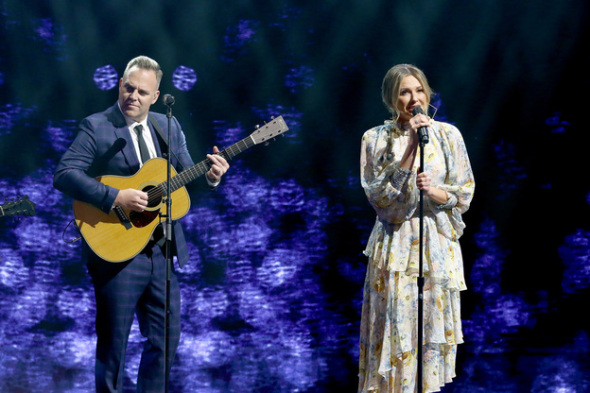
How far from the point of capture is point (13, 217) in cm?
406

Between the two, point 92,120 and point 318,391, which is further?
point 318,391

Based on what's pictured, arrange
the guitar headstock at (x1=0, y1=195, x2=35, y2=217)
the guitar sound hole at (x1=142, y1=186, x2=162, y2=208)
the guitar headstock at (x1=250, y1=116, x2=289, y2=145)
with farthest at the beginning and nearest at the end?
the guitar headstock at (x1=0, y1=195, x2=35, y2=217)
the guitar headstock at (x1=250, y1=116, x2=289, y2=145)
the guitar sound hole at (x1=142, y1=186, x2=162, y2=208)

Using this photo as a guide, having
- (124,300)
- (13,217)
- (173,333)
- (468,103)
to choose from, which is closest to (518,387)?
(468,103)

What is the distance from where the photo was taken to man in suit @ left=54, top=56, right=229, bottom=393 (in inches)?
122

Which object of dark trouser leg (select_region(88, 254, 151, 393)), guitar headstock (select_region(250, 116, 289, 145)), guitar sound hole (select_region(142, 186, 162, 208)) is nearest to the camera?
dark trouser leg (select_region(88, 254, 151, 393))

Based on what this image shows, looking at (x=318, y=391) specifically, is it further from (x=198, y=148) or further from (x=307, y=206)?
(x=198, y=148)

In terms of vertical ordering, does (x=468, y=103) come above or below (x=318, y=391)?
above


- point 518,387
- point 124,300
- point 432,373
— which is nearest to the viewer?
point 432,373

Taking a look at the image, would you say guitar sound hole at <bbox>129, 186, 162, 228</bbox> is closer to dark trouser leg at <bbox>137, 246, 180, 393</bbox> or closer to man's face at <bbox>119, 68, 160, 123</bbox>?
dark trouser leg at <bbox>137, 246, 180, 393</bbox>

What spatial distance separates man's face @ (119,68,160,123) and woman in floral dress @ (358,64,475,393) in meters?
1.07

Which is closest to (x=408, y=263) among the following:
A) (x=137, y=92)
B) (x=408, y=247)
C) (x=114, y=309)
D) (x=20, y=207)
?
(x=408, y=247)

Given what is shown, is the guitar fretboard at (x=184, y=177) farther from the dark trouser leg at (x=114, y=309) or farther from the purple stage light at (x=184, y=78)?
the purple stage light at (x=184, y=78)

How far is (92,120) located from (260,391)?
5.84ft

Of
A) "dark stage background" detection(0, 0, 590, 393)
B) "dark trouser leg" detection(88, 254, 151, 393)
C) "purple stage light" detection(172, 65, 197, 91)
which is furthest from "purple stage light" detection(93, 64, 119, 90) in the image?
"dark trouser leg" detection(88, 254, 151, 393)
